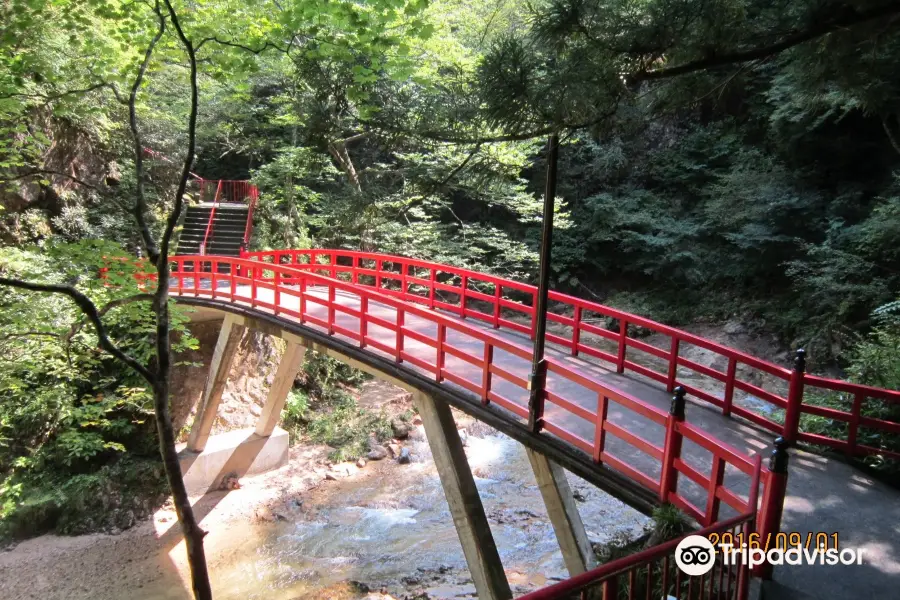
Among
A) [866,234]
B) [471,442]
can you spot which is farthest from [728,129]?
[471,442]

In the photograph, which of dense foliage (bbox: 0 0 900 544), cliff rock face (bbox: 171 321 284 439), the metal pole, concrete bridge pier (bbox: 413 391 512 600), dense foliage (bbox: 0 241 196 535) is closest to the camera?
dense foliage (bbox: 0 0 900 544)

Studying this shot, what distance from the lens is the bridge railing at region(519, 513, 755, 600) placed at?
7.17ft

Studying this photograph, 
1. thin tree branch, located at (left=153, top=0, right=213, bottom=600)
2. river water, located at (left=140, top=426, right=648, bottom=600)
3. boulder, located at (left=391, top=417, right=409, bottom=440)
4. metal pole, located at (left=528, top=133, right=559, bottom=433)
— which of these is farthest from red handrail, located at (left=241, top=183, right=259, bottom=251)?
metal pole, located at (left=528, top=133, right=559, bottom=433)

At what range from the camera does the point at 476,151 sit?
4.43 m

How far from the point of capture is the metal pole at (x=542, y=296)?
4.42 metres

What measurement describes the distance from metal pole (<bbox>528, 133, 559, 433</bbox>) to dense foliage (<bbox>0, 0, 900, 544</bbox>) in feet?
1.08

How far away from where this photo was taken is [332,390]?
14.2 m

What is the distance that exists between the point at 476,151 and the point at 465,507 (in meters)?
3.92

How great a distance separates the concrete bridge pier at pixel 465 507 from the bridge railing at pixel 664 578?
5.80 ft

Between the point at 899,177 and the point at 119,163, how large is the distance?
19.2 metres
